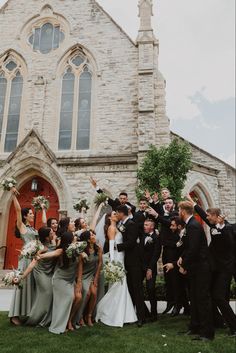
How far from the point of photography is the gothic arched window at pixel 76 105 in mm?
14953

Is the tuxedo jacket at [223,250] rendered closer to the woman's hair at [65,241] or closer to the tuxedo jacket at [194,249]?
the tuxedo jacket at [194,249]

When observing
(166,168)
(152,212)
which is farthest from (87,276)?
(166,168)

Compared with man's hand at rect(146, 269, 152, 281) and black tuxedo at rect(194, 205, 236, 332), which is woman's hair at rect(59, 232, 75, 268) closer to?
man's hand at rect(146, 269, 152, 281)

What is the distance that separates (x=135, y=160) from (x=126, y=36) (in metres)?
6.47

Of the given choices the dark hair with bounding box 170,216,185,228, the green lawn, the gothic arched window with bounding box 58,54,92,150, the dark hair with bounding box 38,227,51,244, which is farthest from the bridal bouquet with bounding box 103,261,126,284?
the gothic arched window with bounding box 58,54,92,150

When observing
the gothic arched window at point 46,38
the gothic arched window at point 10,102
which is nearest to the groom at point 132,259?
the gothic arched window at point 10,102

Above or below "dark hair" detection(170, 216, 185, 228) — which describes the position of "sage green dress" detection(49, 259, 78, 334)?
below

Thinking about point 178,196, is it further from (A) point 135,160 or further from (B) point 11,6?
(B) point 11,6

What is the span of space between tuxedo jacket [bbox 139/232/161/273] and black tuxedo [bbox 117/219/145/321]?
0.41 m

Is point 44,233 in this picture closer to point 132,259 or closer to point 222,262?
point 132,259

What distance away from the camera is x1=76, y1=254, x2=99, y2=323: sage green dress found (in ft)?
20.0

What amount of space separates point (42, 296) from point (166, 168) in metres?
7.20

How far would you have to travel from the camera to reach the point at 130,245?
6.19m

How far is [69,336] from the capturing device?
5285 millimetres
